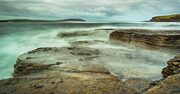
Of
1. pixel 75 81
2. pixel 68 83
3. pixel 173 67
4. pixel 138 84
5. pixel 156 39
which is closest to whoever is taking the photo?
pixel 68 83

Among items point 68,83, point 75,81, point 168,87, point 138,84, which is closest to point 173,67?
point 138,84

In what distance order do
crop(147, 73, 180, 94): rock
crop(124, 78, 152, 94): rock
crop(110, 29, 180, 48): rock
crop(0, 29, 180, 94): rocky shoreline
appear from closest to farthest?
1. crop(147, 73, 180, 94): rock
2. crop(0, 29, 180, 94): rocky shoreline
3. crop(124, 78, 152, 94): rock
4. crop(110, 29, 180, 48): rock

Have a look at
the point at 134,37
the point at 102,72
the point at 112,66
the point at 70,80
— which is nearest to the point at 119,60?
the point at 112,66

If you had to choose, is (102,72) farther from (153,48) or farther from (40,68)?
(153,48)

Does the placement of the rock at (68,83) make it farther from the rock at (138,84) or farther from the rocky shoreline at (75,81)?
the rock at (138,84)

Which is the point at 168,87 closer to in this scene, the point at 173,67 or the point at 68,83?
the point at 68,83

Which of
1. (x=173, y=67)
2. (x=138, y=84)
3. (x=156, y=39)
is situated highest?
(x=156, y=39)

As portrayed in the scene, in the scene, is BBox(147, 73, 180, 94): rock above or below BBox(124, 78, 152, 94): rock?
above

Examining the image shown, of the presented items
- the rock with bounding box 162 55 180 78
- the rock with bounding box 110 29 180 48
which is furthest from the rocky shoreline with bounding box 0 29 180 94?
the rock with bounding box 110 29 180 48

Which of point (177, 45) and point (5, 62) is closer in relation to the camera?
point (5, 62)

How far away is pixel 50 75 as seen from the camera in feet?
20.7

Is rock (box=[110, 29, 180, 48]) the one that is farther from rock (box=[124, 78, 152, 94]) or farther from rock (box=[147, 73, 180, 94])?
rock (box=[147, 73, 180, 94])

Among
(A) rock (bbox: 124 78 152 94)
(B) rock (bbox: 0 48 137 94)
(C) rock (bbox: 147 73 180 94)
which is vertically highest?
(C) rock (bbox: 147 73 180 94)

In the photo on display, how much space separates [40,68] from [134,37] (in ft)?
38.3
